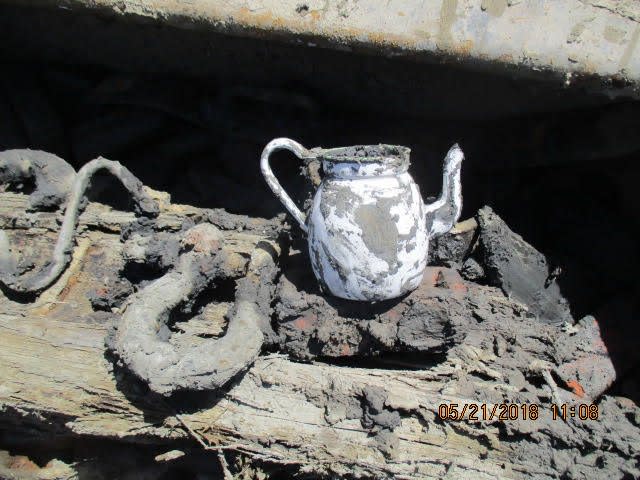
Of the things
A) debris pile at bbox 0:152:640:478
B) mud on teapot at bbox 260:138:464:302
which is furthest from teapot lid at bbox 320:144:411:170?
debris pile at bbox 0:152:640:478

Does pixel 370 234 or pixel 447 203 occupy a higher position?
pixel 447 203

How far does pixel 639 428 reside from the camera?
171 cm

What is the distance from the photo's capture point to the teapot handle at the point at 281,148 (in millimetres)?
1717

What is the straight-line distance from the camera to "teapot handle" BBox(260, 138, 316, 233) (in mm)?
1717

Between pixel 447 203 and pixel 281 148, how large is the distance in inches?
25.4
